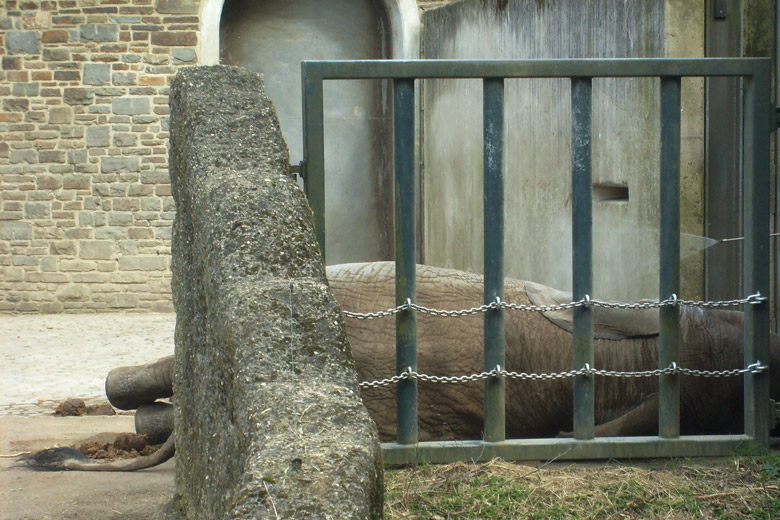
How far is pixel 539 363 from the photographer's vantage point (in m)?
3.16

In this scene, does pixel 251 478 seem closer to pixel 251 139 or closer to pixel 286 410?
pixel 286 410

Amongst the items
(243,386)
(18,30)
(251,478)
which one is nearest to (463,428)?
(243,386)

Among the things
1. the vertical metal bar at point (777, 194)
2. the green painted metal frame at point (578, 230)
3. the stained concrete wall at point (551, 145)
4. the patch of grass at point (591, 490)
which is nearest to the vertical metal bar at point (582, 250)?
the green painted metal frame at point (578, 230)

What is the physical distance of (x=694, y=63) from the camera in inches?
115

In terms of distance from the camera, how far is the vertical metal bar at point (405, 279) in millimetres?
2834

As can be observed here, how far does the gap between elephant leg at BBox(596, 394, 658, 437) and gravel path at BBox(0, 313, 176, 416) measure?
9.60 feet

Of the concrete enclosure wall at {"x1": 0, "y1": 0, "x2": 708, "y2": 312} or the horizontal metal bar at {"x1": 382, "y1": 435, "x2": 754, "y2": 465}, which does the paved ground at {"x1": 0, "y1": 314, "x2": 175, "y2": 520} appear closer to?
the concrete enclosure wall at {"x1": 0, "y1": 0, "x2": 708, "y2": 312}

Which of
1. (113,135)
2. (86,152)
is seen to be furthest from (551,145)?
(86,152)

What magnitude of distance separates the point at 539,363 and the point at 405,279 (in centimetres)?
63

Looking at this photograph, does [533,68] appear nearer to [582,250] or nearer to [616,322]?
[582,250]

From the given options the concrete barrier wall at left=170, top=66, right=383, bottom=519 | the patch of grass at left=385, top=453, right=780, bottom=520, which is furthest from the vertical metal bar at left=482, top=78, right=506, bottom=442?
the concrete barrier wall at left=170, top=66, right=383, bottom=519

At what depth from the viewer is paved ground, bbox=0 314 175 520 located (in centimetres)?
271

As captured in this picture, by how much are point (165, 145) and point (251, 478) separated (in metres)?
8.43

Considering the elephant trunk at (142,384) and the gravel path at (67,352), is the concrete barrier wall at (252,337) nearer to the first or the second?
the elephant trunk at (142,384)
